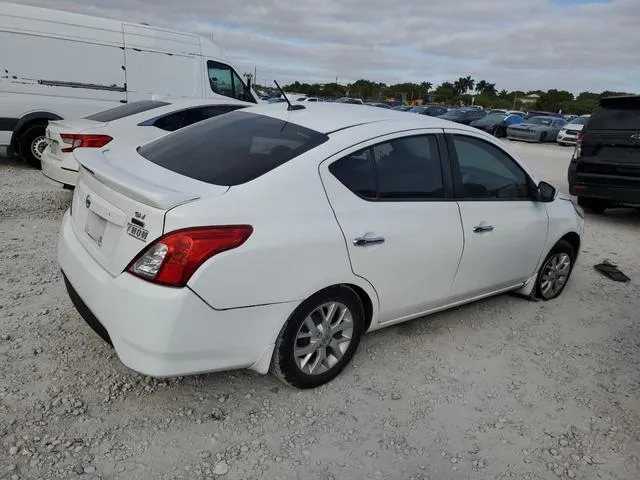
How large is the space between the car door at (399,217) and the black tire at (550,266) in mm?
1389

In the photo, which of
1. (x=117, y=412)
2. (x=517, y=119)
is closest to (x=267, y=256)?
(x=117, y=412)

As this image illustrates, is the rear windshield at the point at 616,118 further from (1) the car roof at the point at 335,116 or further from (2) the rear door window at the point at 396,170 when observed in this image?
(2) the rear door window at the point at 396,170

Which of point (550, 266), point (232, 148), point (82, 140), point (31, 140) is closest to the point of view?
point (232, 148)

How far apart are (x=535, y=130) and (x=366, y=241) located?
23.6m

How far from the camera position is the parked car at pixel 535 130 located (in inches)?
951

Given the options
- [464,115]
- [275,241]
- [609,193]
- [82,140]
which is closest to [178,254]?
[275,241]

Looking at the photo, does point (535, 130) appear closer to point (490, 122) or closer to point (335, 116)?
point (490, 122)

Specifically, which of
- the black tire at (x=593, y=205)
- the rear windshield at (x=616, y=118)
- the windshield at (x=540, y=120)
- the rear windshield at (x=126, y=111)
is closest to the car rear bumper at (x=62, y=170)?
the rear windshield at (x=126, y=111)

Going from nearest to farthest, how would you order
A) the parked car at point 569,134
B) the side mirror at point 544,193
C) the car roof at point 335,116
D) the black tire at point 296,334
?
the black tire at point 296,334
the car roof at point 335,116
the side mirror at point 544,193
the parked car at point 569,134

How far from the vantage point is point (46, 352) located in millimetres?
3244

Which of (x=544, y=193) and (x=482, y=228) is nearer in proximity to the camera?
(x=482, y=228)

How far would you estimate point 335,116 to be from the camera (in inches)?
135

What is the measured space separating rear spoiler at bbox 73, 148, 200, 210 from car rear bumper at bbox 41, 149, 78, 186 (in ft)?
10.6

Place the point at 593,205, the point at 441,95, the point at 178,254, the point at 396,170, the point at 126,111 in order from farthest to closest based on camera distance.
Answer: the point at 441,95 < the point at 593,205 < the point at 126,111 < the point at 396,170 < the point at 178,254
